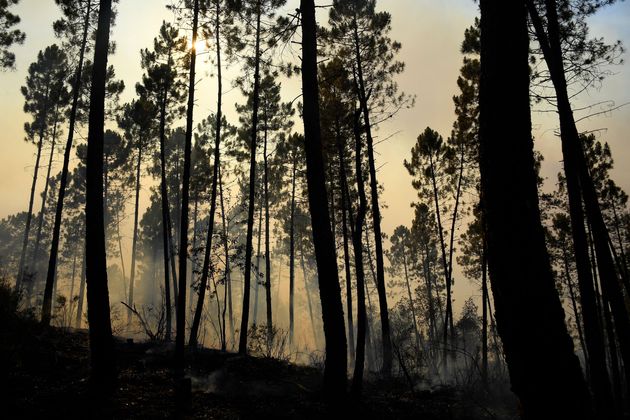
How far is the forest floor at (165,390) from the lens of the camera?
5.66 m

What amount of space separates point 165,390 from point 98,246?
286 centimetres

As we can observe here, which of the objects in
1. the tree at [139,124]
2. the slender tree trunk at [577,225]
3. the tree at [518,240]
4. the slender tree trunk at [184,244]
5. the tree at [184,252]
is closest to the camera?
the tree at [518,240]

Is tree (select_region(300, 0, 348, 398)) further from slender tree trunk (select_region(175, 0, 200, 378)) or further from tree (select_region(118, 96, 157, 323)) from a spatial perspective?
tree (select_region(118, 96, 157, 323))

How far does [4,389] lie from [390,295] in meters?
43.6

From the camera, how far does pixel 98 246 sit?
23.6ft

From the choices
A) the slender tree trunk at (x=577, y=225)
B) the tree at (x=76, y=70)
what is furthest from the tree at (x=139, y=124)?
the slender tree trunk at (x=577, y=225)

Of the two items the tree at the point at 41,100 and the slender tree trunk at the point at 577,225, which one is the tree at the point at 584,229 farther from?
the tree at the point at 41,100

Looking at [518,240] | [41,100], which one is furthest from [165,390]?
[41,100]

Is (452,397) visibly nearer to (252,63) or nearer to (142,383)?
(142,383)

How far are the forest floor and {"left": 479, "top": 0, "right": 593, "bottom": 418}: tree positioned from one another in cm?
464

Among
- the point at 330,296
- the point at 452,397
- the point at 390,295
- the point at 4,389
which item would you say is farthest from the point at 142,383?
the point at 390,295

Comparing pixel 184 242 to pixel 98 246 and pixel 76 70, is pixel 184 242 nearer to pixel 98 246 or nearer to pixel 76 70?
pixel 98 246

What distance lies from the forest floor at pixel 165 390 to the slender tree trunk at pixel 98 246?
0.37 metres

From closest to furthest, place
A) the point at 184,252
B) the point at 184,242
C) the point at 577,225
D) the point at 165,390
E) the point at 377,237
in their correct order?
the point at 165,390 → the point at 577,225 → the point at 184,242 → the point at 184,252 → the point at 377,237
